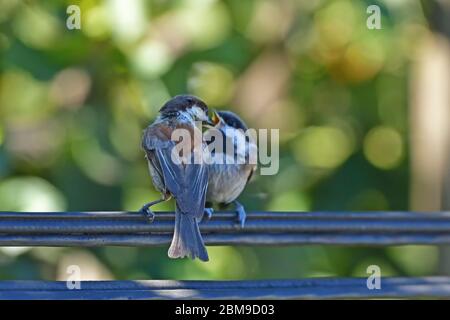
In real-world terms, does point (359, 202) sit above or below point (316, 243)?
above

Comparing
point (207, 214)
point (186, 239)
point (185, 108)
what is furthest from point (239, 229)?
point (185, 108)

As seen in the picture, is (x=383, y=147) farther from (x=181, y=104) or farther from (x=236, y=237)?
(x=236, y=237)

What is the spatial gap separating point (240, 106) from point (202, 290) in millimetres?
3351

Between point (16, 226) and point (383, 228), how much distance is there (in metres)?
1.42

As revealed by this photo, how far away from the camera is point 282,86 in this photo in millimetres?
7219

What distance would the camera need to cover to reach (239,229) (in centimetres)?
404

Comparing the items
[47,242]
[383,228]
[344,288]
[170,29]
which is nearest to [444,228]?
[383,228]

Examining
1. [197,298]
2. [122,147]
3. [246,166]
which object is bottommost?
[197,298]

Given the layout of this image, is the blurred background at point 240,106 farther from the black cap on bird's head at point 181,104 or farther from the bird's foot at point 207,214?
the bird's foot at point 207,214

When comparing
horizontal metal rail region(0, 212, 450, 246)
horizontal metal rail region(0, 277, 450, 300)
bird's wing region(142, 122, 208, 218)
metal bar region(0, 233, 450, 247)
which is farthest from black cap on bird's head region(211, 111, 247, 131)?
horizontal metal rail region(0, 277, 450, 300)

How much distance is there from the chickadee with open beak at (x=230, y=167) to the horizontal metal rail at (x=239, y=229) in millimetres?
805

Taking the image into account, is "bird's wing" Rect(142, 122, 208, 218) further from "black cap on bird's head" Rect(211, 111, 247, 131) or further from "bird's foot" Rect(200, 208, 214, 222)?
"black cap on bird's head" Rect(211, 111, 247, 131)

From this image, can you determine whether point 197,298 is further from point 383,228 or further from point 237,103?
point 237,103

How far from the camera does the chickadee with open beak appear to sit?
508cm
